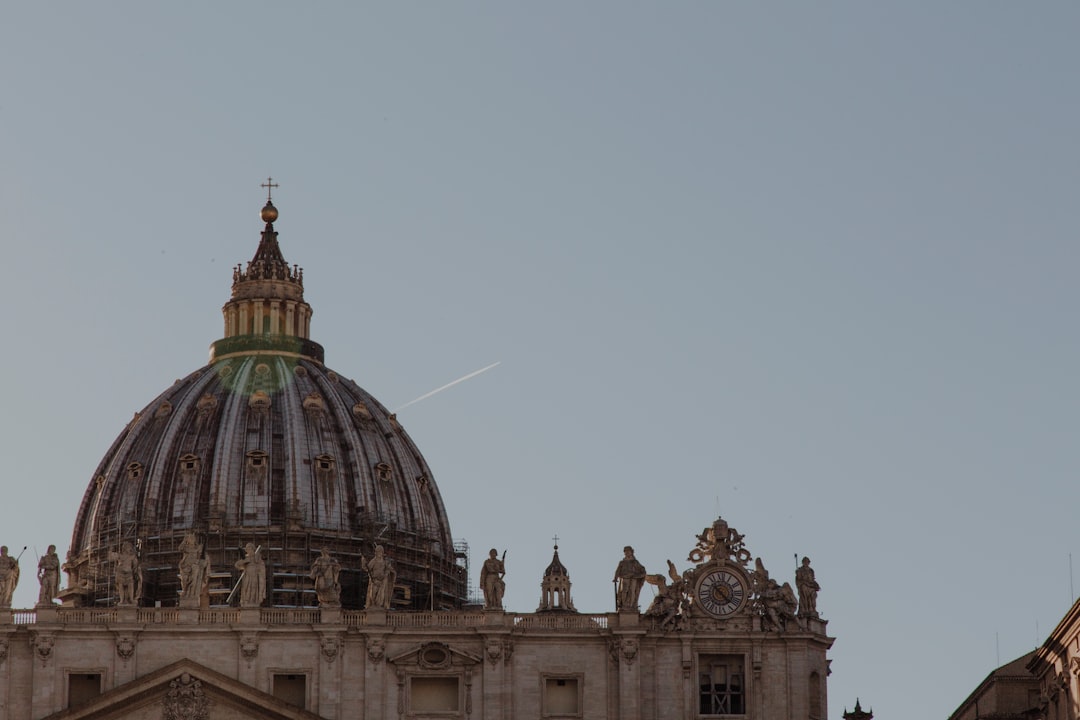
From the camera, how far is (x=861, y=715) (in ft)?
461

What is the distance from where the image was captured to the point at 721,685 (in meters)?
136

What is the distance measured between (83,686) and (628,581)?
25.1 metres

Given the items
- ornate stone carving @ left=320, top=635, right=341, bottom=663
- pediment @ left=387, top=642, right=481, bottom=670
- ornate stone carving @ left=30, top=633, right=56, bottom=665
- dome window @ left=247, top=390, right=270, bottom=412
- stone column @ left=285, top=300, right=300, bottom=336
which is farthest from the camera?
stone column @ left=285, top=300, right=300, bottom=336

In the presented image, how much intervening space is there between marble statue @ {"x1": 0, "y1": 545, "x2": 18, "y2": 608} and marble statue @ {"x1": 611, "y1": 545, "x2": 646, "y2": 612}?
27.4 metres

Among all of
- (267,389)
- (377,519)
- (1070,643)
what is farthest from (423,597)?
(1070,643)

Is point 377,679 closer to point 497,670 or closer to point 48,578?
point 497,670

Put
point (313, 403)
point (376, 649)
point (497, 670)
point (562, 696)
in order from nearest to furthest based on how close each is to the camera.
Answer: point (376, 649) → point (497, 670) → point (562, 696) → point (313, 403)

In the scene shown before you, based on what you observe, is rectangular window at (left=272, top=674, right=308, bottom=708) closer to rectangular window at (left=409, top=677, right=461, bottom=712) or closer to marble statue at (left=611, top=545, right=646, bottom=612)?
rectangular window at (left=409, top=677, right=461, bottom=712)

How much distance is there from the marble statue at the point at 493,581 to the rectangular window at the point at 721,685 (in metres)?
9.60

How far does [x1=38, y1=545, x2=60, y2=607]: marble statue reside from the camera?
135625 millimetres

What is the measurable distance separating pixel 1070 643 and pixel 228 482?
237ft

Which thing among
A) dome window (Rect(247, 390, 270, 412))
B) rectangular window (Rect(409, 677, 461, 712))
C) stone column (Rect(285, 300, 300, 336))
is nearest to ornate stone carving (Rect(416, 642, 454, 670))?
rectangular window (Rect(409, 677, 461, 712))

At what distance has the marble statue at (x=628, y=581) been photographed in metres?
136

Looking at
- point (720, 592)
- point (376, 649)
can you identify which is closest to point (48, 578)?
point (376, 649)
